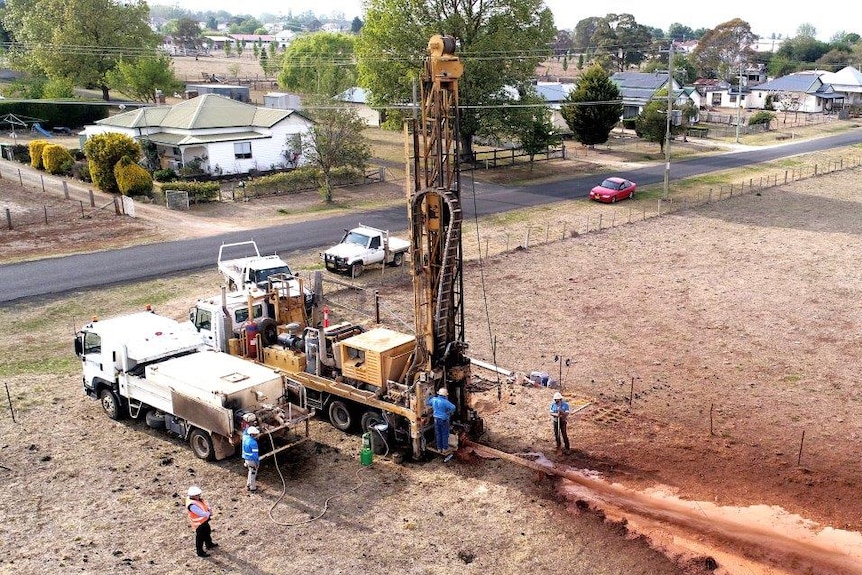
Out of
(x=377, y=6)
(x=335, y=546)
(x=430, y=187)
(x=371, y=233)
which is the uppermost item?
(x=377, y=6)

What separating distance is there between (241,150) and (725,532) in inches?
1740

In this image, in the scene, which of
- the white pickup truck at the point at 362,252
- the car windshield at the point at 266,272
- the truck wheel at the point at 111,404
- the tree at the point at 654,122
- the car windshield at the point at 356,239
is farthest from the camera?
the tree at the point at 654,122

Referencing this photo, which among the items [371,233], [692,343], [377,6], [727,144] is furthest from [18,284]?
[727,144]

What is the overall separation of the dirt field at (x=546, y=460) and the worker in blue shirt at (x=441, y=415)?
0.52 meters

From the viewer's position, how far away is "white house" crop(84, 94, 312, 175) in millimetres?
50562

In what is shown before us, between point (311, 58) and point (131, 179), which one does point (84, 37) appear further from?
point (131, 179)

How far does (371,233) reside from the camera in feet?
105

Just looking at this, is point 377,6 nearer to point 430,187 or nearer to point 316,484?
point 430,187

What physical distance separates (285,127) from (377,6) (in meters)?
10.3

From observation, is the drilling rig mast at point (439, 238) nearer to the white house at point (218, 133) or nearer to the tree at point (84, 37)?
the white house at point (218, 133)

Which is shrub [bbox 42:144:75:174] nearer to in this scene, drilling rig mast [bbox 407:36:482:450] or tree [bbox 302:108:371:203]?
tree [bbox 302:108:371:203]

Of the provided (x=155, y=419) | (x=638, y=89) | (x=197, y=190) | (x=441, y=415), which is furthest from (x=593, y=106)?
(x=155, y=419)

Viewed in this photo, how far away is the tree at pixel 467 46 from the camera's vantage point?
168 ft

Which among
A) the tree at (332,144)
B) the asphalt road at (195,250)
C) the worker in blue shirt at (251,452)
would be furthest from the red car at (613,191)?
the worker in blue shirt at (251,452)
